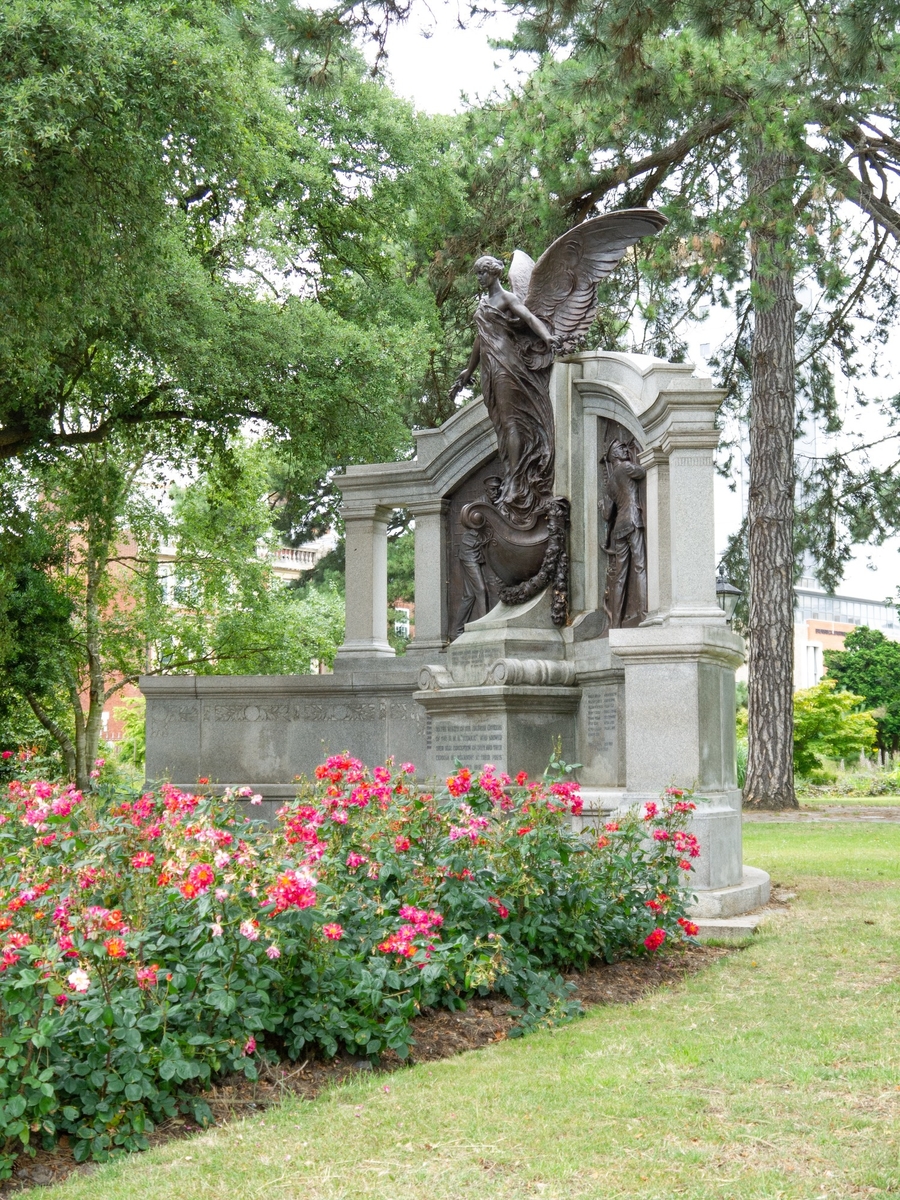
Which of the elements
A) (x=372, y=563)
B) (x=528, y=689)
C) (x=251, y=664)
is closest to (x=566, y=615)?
(x=528, y=689)

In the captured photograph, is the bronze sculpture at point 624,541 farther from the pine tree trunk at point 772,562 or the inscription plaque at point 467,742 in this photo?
the pine tree trunk at point 772,562

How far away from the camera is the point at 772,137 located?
11.6m

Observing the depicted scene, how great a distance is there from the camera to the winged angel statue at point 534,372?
34.8 feet

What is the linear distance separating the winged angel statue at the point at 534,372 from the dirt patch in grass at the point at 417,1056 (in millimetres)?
4240

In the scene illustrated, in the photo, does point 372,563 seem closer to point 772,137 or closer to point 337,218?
point 772,137

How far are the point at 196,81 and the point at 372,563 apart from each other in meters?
4.54

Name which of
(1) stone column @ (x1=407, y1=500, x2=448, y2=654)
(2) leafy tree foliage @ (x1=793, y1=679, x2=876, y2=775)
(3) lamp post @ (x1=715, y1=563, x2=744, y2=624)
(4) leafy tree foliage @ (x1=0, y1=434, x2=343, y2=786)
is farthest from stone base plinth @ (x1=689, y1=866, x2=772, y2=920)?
(2) leafy tree foliage @ (x1=793, y1=679, x2=876, y2=775)

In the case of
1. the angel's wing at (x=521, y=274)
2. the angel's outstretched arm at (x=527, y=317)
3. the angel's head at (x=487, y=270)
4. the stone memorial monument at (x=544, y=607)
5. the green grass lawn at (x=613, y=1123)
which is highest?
the angel's wing at (x=521, y=274)

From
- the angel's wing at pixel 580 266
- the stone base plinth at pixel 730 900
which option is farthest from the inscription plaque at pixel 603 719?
the angel's wing at pixel 580 266

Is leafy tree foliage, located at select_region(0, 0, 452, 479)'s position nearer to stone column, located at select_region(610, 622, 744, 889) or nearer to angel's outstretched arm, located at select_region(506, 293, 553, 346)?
angel's outstretched arm, located at select_region(506, 293, 553, 346)

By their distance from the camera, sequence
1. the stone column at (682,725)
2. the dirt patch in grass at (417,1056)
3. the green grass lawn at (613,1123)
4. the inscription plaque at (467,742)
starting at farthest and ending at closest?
the inscription plaque at (467,742) → the stone column at (682,725) → the dirt patch in grass at (417,1056) → the green grass lawn at (613,1123)

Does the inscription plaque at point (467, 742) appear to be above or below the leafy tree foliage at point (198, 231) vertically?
below

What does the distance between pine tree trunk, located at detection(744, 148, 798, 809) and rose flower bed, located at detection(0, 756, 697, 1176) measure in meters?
12.1

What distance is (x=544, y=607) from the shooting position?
1045 centimetres
